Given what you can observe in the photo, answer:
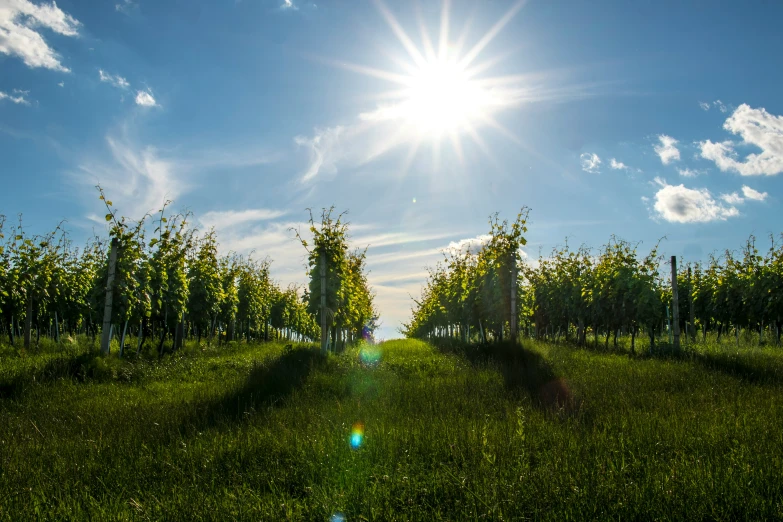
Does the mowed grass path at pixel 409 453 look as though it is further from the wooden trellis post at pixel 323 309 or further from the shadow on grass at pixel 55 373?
the wooden trellis post at pixel 323 309

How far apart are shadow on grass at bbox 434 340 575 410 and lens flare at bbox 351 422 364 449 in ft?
8.80

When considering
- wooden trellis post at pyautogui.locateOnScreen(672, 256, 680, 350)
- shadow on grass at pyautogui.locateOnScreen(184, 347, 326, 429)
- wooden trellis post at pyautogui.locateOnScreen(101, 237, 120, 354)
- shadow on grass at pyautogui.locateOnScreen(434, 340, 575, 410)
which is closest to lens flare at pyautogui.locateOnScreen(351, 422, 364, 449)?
shadow on grass at pyautogui.locateOnScreen(184, 347, 326, 429)

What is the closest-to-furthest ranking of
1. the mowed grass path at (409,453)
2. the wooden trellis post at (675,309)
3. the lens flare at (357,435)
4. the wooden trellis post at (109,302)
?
the mowed grass path at (409,453) → the lens flare at (357,435) → the wooden trellis post at (109,302) → the wooden trellis post at (675,309)

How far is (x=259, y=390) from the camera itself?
9.38 meters

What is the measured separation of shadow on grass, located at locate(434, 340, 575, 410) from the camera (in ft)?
25.9

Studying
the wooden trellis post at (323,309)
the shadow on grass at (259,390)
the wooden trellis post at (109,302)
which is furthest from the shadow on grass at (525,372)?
the wooden trellis post at (109,302)

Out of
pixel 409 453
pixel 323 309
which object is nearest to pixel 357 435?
pixel 409 453

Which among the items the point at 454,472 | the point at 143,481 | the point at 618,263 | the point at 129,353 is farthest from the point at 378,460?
the point at 618,263

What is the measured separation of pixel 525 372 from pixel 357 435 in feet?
20.6

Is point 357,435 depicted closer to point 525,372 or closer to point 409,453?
point 409,453

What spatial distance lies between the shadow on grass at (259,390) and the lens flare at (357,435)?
173 cm

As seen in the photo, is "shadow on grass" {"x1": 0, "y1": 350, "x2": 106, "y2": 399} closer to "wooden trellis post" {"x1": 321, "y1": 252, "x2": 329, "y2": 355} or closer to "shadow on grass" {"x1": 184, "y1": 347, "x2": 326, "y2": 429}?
"shadow on grass" {"x1": 184, "y1": 347, "x2": 326, "y2": 429}

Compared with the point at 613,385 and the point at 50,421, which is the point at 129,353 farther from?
the point at 613,385

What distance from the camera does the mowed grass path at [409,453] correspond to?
12.6ft
